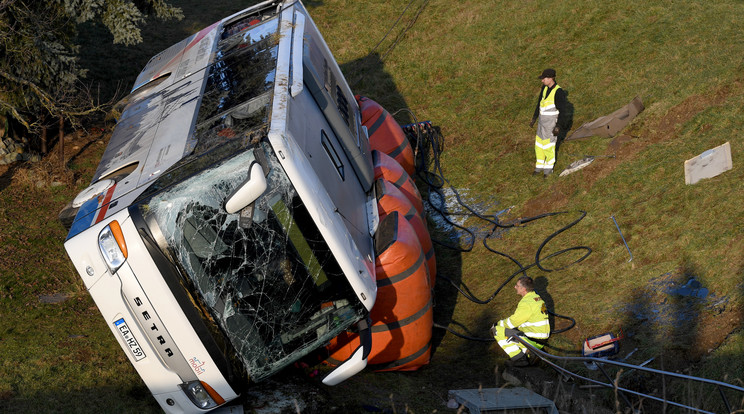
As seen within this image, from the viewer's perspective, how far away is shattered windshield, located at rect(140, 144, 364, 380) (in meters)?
4.93

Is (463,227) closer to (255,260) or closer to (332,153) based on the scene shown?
(332,153)

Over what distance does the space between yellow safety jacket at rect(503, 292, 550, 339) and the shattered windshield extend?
231 cm

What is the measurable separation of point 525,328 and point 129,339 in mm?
3988

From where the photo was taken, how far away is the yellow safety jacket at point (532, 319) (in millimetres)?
6695

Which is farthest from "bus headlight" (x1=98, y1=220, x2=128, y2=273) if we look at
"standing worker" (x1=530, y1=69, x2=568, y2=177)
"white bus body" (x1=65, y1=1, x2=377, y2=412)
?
"standing worker" (x1=530, y1=69, x2=568, y2=177)

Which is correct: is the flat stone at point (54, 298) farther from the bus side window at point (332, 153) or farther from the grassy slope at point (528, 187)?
the bus side window at point (332, 153)

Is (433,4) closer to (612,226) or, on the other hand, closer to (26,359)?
(612,226)

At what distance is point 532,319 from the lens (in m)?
6.71

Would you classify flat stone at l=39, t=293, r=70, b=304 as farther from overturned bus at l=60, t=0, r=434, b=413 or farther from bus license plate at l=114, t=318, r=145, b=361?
bus license plate at l=114, t=318, r=145, b=361

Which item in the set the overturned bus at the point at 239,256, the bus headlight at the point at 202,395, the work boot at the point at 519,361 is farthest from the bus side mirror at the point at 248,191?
the work boot at the point at 519,361

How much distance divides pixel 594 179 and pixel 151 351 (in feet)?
23.1

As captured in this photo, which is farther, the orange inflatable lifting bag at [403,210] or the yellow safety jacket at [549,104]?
the yellow safety jacket at [549,104]

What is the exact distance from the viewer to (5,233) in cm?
852

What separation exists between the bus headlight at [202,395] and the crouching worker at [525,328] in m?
3.14
